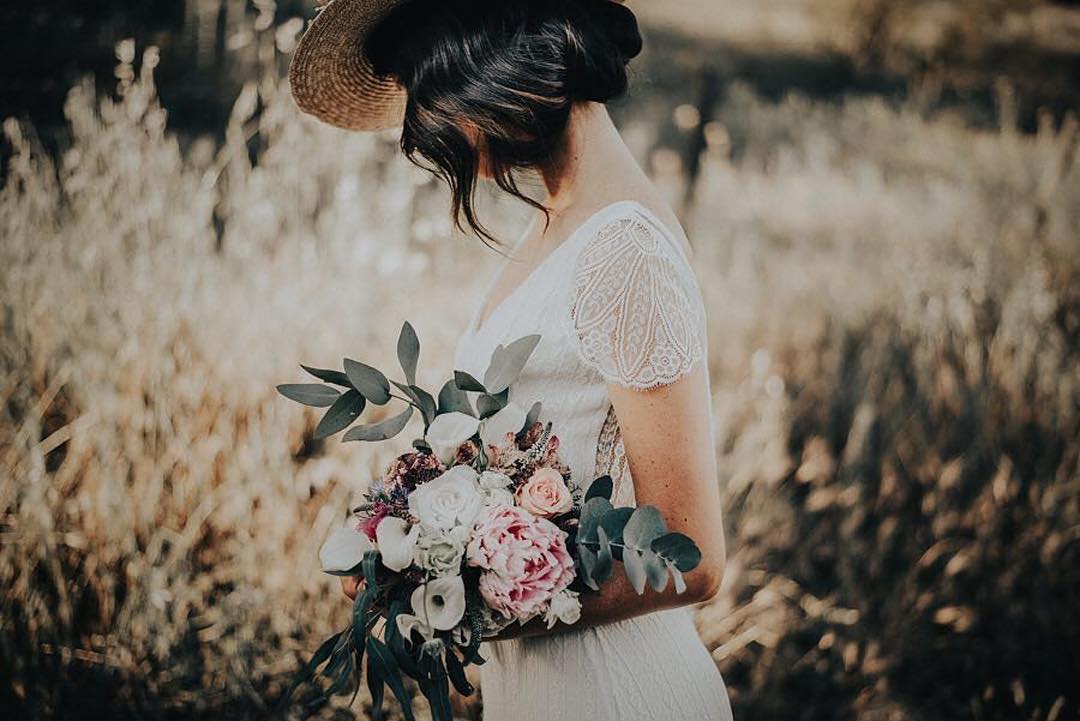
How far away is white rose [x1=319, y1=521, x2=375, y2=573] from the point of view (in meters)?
1.20

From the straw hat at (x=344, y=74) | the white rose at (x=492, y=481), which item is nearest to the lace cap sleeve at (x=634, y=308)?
the white rose at (x=492, y=481)

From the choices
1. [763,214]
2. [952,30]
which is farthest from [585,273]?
[952,30]

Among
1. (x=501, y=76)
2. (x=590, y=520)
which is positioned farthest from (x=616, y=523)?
(x=501, y=76)

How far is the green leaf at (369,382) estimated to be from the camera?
1.24 meters

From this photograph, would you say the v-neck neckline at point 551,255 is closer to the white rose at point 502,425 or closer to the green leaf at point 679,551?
the white rose at point 502,425

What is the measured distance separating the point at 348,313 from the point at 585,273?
1911mm

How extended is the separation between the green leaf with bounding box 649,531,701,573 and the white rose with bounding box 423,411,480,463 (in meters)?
0.30

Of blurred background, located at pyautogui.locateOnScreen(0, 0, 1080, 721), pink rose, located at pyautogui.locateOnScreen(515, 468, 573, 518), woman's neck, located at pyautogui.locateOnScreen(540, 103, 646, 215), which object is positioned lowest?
blurred background, located at pyautogui.locateOnScreen(0, 0, 1080, 721)

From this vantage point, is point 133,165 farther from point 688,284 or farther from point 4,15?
point 688,284

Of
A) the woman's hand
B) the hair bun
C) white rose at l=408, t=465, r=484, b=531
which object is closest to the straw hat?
the hair bun

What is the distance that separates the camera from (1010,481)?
3529 mm

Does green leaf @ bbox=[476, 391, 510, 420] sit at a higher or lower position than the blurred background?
higher

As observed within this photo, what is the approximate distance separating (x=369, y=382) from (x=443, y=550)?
0.27 meters

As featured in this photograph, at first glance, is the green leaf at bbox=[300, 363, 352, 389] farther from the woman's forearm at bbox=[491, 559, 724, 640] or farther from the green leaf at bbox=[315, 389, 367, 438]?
the woman's forearm at bbox=[491, 559, 724, 640]
